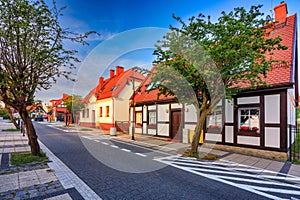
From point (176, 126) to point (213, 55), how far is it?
615cm

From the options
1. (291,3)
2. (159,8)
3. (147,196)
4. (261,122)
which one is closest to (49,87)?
(147,196)

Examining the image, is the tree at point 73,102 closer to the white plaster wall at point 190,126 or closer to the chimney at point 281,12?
the white plaster wall at point 190,126

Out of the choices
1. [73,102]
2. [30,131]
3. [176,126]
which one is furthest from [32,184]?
[73,102]

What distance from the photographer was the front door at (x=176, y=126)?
10.6m

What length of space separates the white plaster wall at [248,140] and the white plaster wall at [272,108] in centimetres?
91

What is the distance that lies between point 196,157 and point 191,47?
Result: 4.34m

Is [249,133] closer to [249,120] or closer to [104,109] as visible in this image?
[249,120]

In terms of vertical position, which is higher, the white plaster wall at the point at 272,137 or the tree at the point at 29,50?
the tree at the point at 29,50

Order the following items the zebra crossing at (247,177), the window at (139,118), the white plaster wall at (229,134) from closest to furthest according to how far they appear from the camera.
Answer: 1. the zebra crossing at (247,177)
2. the white plaster wall at (229,134)
3. the window at (139,118)

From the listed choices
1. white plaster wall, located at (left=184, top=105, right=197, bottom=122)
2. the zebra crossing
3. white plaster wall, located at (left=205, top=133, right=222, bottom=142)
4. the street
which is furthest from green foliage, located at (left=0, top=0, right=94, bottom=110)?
white plaster wall, located at (left=205, top=133, right=222, bottom=142)

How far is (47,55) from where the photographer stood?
5.64 m

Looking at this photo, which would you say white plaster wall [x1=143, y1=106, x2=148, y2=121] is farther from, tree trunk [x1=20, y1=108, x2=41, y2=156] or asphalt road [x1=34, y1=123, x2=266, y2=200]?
tree trunk [x1=20, y1=108, x2=41, y2=156]

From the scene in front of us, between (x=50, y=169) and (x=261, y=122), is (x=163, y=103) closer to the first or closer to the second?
(x=261, y=122)

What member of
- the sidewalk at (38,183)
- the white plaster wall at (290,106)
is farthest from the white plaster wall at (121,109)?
the white plaster wall at (290,106)
